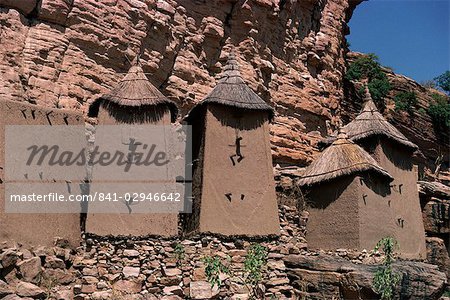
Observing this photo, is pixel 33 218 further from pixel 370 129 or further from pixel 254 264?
pixel 370 129

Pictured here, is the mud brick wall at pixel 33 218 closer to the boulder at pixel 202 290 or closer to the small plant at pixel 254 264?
the boulder at pixel 202 290

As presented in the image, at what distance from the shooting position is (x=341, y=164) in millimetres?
17250

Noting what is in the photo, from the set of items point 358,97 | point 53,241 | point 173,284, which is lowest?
point 173,284

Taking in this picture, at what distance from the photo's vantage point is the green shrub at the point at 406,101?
3309cm

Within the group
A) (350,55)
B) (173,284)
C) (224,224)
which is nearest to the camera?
(173,284)

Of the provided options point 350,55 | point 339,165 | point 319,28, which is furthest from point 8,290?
point 350,55

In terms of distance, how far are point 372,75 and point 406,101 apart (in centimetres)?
218

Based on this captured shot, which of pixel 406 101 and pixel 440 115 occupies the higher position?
pixel 406 101

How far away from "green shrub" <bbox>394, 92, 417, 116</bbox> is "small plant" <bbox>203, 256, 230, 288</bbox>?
21443 mm

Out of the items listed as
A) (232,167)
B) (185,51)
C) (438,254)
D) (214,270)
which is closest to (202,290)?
(214,270)

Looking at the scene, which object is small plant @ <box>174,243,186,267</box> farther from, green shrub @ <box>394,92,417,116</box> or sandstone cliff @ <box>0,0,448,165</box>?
green shrub @ <box>394,92,417,116</box>

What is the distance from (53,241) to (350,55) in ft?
80.6

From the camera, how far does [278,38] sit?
25906mm

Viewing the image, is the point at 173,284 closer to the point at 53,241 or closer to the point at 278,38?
the point at 53,241
